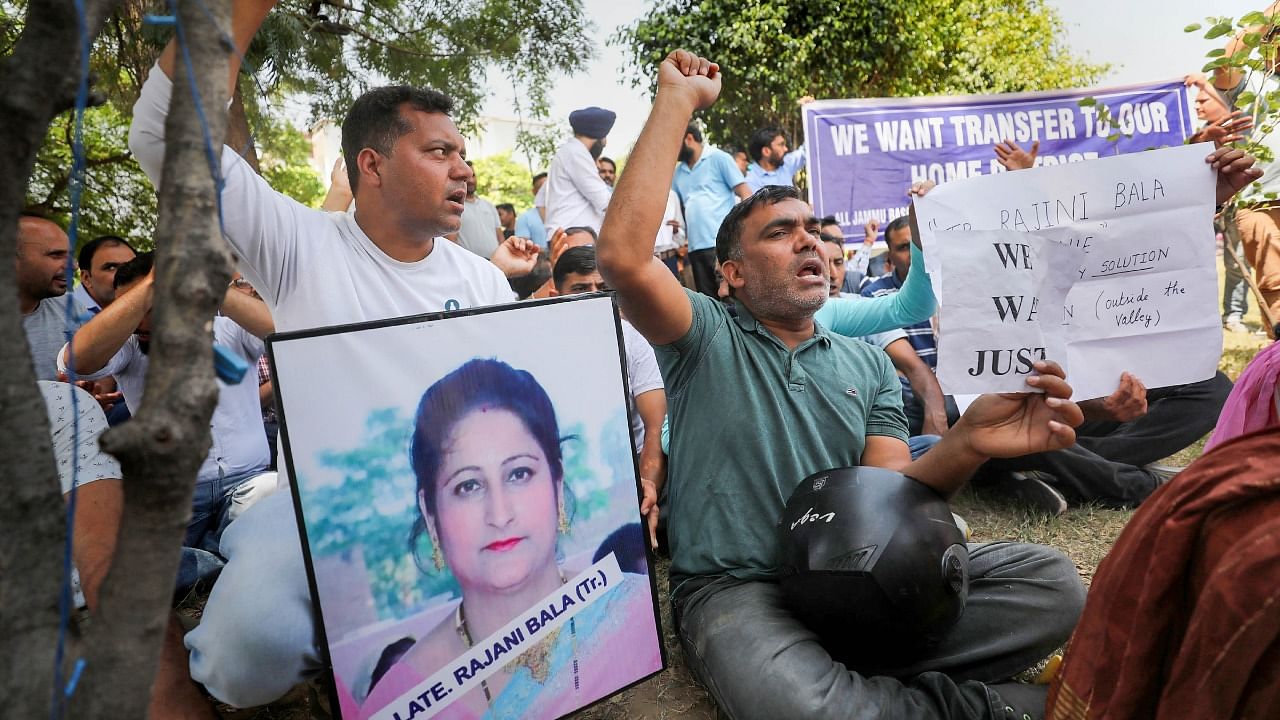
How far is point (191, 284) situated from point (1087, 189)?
1983 mm

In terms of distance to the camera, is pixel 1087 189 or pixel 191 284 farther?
pixel 1087 189

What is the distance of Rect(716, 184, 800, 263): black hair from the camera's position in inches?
101

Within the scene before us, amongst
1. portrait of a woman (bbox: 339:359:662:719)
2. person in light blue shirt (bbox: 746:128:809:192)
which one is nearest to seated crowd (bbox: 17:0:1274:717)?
portrait of a woman (bbox: 339:359:662:719)

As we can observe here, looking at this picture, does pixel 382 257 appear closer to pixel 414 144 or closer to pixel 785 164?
pixel 414 144

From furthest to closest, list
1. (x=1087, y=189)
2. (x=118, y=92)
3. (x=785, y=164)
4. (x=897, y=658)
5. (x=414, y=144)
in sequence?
(x=785, y=164) → (x=118, y=92) → (x=414, y=144) → (x=897, y=658) → (x=1087, y=189)

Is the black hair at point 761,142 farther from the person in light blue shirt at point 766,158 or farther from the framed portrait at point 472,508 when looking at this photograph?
the framed portrait at point 472,508

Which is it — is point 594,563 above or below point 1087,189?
below

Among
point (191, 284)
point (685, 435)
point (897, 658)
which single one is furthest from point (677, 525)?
point (191, 284)

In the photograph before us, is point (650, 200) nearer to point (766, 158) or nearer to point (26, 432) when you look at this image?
point (26, 432)

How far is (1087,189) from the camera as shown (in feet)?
6.54

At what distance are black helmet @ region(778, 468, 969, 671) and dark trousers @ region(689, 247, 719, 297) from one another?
4.90m

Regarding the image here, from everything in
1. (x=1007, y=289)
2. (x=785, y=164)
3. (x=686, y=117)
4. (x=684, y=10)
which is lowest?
(x=1007, y=289)

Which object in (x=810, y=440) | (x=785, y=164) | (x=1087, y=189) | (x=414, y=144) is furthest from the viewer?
(x=785, y=164)

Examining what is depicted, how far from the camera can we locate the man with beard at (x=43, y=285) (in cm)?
352
